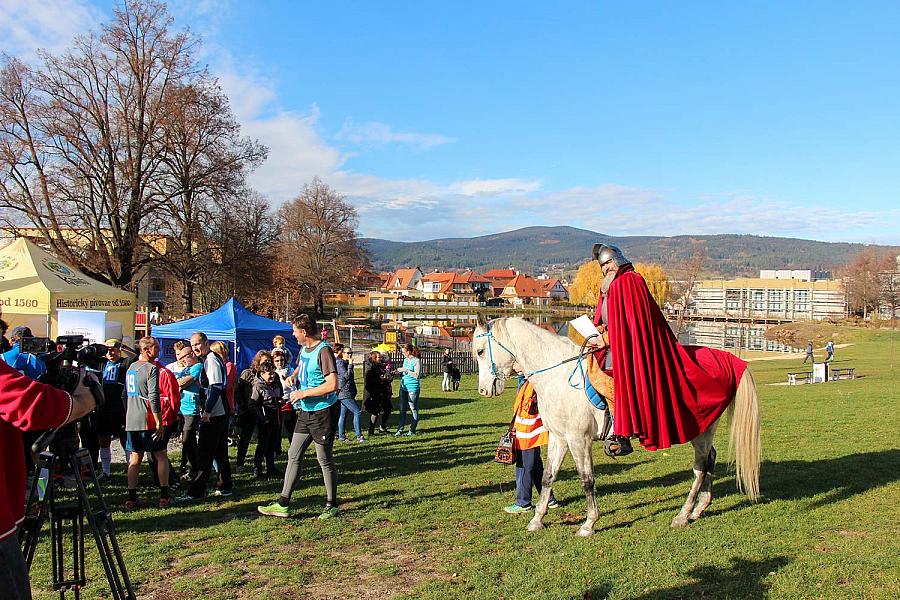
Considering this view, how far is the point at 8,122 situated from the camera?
2259cm

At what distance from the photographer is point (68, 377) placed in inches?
119

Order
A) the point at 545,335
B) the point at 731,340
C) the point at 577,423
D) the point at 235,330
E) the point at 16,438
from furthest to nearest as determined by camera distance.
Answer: the point at 731,340, the point at 235,330, the point at 545,335, the point at 577,423, the point at 16,438

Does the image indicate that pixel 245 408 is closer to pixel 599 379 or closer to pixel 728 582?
pixel 599 379

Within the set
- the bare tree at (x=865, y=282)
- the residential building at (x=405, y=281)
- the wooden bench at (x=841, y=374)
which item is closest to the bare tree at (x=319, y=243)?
the wooden bench at (x=841, y=374)

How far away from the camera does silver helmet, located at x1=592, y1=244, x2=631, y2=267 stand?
20.3 ft

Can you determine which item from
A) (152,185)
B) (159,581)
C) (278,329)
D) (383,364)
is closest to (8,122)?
(152,185)

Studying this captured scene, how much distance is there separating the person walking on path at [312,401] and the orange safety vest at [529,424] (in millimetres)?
2073

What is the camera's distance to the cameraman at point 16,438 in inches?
99.0

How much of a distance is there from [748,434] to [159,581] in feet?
18.3

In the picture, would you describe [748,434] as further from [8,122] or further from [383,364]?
[8,122]

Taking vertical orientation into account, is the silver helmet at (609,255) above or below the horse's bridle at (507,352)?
above

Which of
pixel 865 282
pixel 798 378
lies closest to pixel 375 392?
pixel 798 378

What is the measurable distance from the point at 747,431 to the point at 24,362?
26.1ft

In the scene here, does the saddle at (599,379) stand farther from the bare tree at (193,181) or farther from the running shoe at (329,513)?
the bare tree at (193,181)
